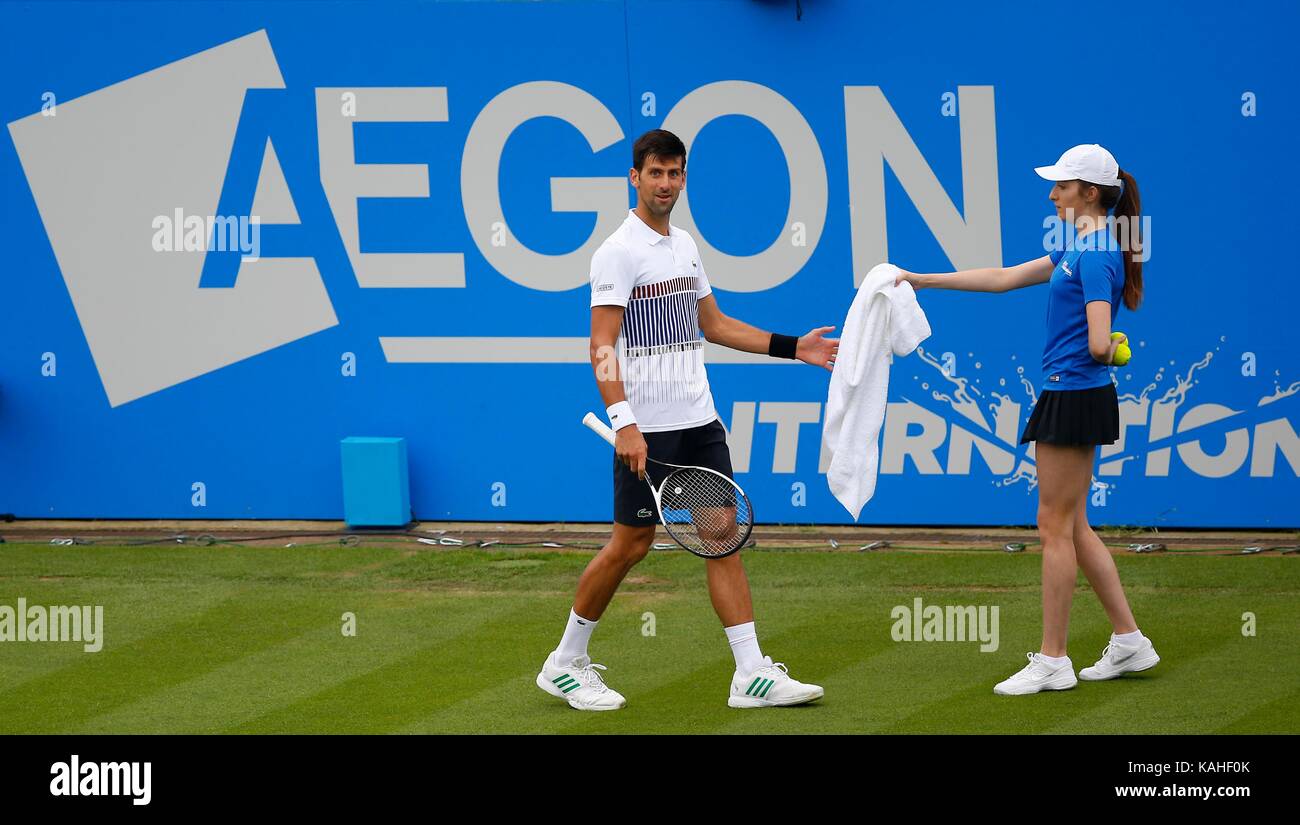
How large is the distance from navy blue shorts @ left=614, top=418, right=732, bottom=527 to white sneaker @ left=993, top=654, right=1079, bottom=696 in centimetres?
123

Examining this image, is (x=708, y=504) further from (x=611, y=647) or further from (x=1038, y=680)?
(x=1038, y=680)

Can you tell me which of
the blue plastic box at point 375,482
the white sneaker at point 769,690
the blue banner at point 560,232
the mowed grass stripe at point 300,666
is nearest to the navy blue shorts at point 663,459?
the white sneaker at point 769,690

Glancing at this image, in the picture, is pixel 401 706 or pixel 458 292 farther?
pixel 458 292

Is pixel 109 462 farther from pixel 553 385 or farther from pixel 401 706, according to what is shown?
pixel 401 706

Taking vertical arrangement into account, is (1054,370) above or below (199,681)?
above

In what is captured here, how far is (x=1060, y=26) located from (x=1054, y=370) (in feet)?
10.0

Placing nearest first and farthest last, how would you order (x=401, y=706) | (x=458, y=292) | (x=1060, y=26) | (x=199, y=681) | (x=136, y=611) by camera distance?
1. (x=401, y=706)
2. (x=199, y=681)
3. (x=136, y=611)
4. (x=1060, y=26)
5. (x=458, y=292)

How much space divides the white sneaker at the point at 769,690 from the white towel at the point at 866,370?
709 mm

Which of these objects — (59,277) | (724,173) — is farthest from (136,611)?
(724,173)

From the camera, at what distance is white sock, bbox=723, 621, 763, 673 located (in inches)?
221

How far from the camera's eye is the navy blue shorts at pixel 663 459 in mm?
5605

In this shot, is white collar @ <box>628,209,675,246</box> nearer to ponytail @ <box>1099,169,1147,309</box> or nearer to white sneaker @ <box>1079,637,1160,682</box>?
ponytail @ <box>1099,169,1147,309</box>

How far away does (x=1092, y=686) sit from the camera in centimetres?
574

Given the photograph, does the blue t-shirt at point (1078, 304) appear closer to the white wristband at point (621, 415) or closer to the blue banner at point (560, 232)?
the white wristband at point (621, 415)
